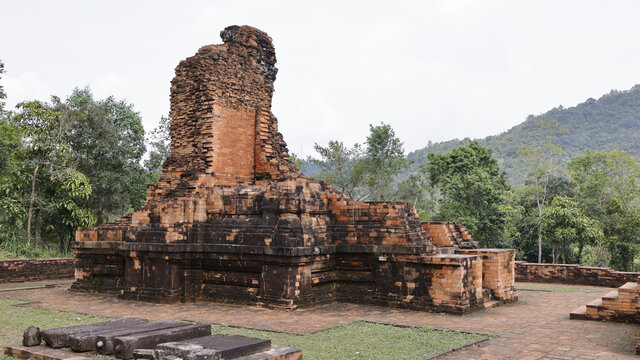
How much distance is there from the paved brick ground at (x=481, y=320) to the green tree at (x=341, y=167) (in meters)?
20.6

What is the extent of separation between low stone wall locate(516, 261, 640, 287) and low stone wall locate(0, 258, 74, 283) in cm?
1263

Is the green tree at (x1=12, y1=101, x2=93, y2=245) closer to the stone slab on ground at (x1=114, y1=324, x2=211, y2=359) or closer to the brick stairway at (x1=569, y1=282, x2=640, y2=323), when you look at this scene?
the stone slab on ground at (x1=114, y1=324, x2=211, y2=359)

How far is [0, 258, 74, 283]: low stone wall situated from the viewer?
12.6m

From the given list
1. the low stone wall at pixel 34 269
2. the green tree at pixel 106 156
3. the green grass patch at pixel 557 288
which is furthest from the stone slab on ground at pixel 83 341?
the green tree at pixel 106 156

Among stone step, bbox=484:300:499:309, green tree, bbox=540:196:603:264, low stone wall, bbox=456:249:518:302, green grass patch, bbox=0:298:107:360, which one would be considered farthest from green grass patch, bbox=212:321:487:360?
green tree, bbox=540:196:603:264

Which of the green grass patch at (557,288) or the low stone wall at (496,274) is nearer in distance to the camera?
the low stone wall at (496,274)

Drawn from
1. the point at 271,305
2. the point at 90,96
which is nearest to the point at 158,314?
the point at 271,305

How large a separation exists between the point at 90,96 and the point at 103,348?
75.6ft

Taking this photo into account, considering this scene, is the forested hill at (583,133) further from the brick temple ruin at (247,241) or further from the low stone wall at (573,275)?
the brick temple ruin at (247,241)

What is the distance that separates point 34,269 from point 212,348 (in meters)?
11.4

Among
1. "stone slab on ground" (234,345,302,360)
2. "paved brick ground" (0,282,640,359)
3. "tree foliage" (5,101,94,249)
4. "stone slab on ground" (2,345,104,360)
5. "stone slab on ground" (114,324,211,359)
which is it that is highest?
"tree foliage" (5,101,94,249)

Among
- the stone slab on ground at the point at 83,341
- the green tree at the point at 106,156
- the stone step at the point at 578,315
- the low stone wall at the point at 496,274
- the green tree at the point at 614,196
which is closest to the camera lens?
the stone slab on ground at the point at 83,341

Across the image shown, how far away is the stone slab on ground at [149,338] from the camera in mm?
4371

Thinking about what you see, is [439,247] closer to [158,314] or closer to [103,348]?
[158,314]
